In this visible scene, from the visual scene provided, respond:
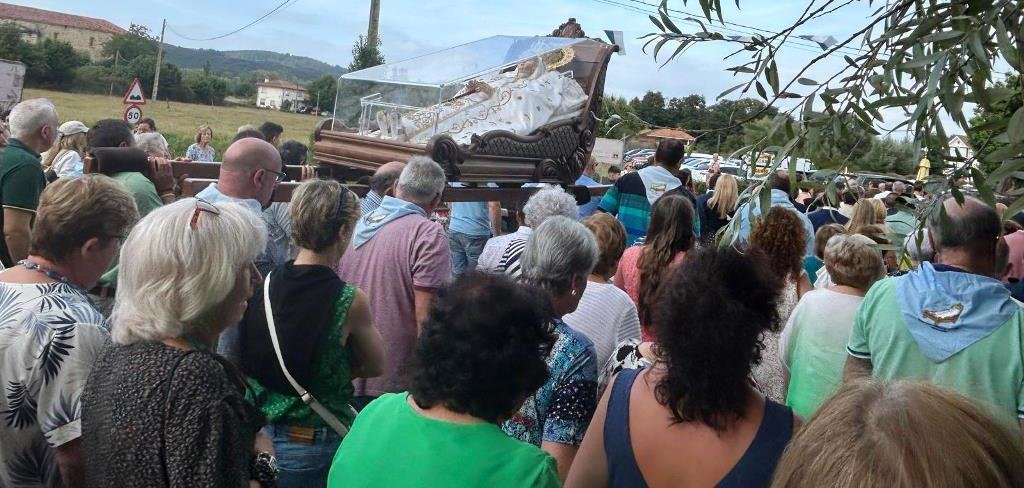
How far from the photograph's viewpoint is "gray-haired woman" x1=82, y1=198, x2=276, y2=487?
2.00 m

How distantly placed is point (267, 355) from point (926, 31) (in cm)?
225

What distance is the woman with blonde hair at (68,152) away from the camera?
5.78 m

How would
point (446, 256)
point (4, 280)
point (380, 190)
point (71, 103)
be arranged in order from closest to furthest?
point (4, 280) < point (446, 256) < point (380, 190) < point (71, 103)

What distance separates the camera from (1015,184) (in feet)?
6.45

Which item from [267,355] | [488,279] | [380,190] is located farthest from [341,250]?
[380,190]

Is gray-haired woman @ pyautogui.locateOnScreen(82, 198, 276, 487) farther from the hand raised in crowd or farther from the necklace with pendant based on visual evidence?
the hand raised in crowd

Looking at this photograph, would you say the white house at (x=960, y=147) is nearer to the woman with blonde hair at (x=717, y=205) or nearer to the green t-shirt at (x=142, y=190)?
the green t-shirt at (x=142, y=190)

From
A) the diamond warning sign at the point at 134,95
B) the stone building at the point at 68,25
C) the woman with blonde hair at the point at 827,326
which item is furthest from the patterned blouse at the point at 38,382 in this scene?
the stone building at the point at 68,25

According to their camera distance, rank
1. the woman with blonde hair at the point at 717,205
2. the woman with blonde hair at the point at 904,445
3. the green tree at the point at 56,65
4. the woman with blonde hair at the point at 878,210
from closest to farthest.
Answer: the woman with blonde hair at the point at 904,445
the woman with blonde hair at the point at 878,210
the woman with blonde hair at the point at 717,205
the green tree at the point at 56,65

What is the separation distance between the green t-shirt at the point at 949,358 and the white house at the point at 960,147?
2.63 feet

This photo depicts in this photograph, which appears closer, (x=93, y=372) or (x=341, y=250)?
(x=93, y=372)

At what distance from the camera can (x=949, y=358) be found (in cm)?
295

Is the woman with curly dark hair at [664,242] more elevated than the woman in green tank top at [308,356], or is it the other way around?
the woman with curly dark hair at [664,242]

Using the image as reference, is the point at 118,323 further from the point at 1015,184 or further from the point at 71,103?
the point at 71,103
